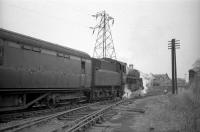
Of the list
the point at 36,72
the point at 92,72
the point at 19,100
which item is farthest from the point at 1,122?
the point at 92,72

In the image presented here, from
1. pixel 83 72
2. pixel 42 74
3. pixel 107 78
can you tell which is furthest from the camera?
pixel 107 78

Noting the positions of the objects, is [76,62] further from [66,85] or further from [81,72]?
[66,85]

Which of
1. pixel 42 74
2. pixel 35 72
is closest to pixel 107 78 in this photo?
pixel 42 74

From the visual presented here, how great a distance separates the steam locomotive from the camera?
970cm

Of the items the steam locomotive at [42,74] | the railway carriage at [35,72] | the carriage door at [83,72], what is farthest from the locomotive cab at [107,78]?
the railway carriage at [35,72]

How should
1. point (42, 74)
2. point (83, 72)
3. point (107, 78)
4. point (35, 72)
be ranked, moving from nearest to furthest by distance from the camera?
1. point (35, 72)
2. point (42, 74)
3. point (83, 72)
4. point (107, 78)

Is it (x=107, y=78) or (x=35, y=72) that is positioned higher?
(x=35, y=72)

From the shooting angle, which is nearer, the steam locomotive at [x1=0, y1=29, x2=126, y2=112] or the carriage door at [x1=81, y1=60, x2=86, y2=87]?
the steam locomotive at [x1=0, y1=29, x2=126, y2=112]

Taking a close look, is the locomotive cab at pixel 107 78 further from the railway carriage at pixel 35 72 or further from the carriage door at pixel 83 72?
the railway carriage at pixel 35 72

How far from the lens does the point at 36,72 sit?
11297mm

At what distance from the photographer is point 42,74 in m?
11.7

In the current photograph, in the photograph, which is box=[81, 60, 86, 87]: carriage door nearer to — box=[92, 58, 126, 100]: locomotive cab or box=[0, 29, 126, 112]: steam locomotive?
box=[0, 29, 126, 112]: steam locomotive

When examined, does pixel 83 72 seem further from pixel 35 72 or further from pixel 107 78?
pixel 35 72

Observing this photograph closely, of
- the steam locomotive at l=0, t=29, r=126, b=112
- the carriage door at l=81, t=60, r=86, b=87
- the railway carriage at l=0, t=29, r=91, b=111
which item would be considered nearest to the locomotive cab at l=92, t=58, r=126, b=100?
the steam locomotive at l=0, t=29, r=126, b=112
